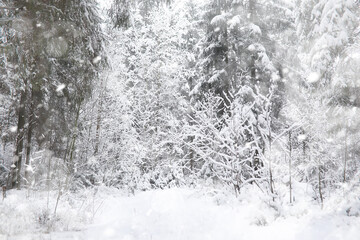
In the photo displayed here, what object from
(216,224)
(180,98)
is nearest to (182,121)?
(180,98)

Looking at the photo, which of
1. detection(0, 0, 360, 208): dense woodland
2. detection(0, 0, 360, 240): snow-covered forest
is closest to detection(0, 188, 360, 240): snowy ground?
detection(0, 0, 360, 240): snow-covered forest

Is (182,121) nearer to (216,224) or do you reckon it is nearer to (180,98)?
(180,98)

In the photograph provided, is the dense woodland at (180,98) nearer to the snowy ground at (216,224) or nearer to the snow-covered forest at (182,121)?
the snow-covered forest at (182,121)

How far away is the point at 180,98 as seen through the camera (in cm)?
1628

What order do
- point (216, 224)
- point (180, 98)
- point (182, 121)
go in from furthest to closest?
point (180, 98)
point (182, 121)
point (216, 224)

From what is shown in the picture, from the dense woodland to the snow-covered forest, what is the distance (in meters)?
0.06

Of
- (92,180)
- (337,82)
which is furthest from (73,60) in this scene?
(337,82)

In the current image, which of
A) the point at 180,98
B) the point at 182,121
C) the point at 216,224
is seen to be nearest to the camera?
the point at 216,224

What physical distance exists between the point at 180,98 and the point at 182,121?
5.43m

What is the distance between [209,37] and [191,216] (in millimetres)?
10967

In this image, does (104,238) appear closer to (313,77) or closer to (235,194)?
(235,194)

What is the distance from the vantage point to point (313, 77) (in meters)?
10.9

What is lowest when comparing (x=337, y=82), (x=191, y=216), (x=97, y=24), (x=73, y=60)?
(x=191, y=216)

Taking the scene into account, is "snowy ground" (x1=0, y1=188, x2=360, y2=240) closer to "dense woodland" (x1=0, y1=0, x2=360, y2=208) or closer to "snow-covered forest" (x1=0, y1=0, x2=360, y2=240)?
"snow-covered forest" (x1=0, y1=0, x2=360, y2=240)
